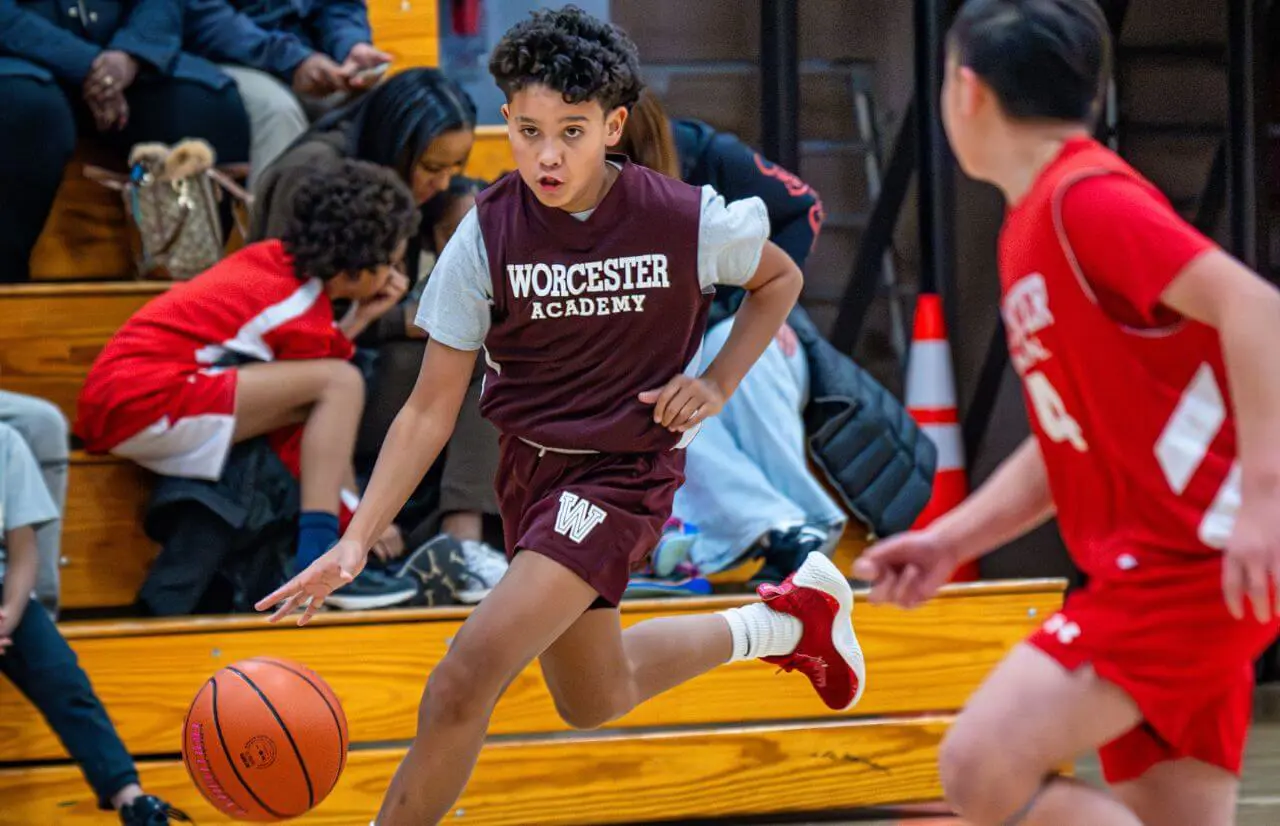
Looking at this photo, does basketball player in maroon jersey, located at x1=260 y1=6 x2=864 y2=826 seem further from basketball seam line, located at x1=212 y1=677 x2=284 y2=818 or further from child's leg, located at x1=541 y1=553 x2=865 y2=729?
basketball seam line, located at x1=212 y1=677 x2=284 y2=818

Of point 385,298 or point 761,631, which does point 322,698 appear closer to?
point 761,631

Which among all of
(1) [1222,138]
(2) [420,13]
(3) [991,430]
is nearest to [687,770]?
(3) [991,430]

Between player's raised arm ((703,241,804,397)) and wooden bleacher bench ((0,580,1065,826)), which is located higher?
player's raised arm ((703,241,804,397))

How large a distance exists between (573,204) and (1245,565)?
141cm

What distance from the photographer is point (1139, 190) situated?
1.87 metres

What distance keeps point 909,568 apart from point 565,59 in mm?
1020

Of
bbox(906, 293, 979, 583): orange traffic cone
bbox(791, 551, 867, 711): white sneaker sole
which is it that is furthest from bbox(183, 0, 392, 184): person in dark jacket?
bbox(791, 551, 867, 711): white sneaker sole

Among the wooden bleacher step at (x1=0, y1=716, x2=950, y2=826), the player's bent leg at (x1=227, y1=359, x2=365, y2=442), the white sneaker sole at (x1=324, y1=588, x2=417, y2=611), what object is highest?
the player's bent leg at (x1=227, y1=359, x2=365, y2=442)

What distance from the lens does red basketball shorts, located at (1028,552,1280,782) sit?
1.85m

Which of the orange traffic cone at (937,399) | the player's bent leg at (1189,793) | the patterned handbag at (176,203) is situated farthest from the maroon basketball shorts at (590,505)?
the orange traffic cone at (937,399)

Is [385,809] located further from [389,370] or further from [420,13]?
[420,13]

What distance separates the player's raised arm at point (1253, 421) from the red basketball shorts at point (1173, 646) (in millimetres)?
109

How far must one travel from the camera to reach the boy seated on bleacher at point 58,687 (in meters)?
3.43

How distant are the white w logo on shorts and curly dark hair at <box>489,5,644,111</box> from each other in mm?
648
